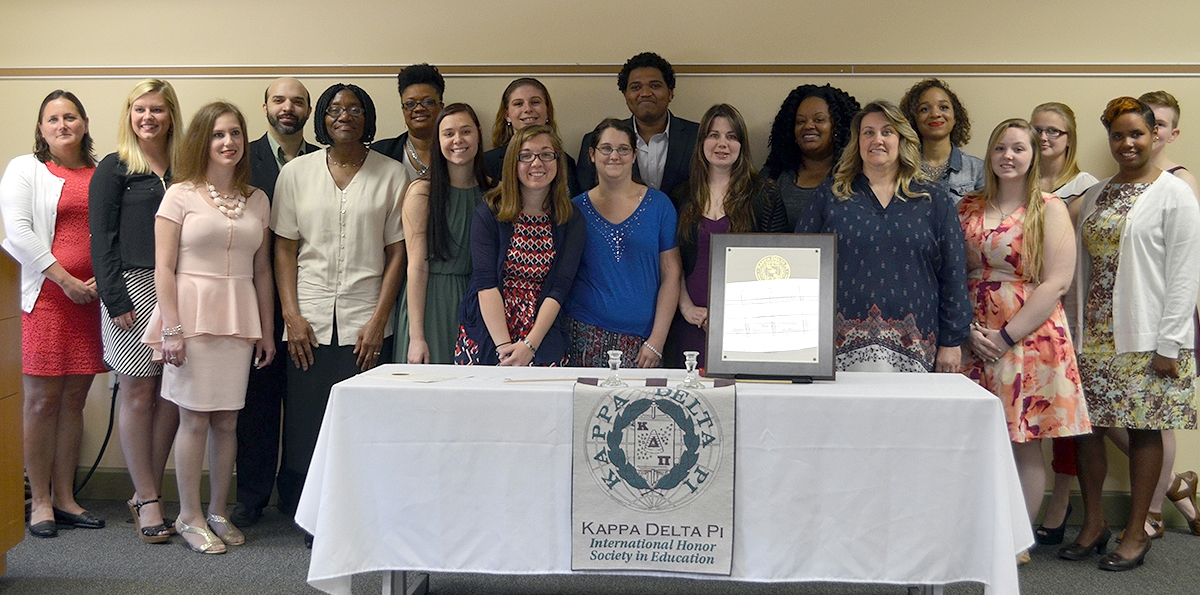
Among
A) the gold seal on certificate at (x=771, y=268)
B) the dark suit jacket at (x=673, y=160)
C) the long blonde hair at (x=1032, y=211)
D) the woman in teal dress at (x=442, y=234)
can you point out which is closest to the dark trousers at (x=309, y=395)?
the woman in teal dress at (x=442, y=234)

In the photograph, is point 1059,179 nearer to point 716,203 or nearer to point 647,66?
point 716,203

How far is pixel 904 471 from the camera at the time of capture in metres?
2.37

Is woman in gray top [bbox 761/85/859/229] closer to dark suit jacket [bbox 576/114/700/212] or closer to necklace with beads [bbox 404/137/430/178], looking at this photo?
dark suit jacket [bbox 576/114/700/212]

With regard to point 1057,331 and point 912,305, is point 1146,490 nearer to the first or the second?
point 1057,331

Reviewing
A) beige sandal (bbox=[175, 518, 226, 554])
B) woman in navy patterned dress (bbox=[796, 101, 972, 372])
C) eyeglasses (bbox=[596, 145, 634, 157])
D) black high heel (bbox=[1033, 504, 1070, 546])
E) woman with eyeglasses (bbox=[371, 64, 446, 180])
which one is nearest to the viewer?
woman in navy patterned dress (bbox=[796, 101, 972, 372])

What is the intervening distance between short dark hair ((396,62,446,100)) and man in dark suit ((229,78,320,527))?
0.40 metres

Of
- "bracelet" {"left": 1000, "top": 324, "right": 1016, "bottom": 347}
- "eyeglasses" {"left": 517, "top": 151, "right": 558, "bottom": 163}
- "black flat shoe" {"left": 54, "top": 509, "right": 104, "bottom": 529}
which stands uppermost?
"eyeglasses" {"left": 517, "top": 151, "right": 558, "bottom": 163}

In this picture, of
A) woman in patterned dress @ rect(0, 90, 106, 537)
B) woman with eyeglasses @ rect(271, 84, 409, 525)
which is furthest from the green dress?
woman in patterned dress @ rect(0, 90, 106, 537)

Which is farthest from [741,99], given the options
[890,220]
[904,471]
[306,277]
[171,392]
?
[171,392]

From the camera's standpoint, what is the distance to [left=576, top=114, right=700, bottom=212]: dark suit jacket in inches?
151

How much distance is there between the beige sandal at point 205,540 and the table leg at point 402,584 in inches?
34.0

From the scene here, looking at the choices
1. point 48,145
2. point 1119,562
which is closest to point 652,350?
point 1119,562

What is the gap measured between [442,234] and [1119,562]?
2670 millimetres

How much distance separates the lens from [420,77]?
4020mm
